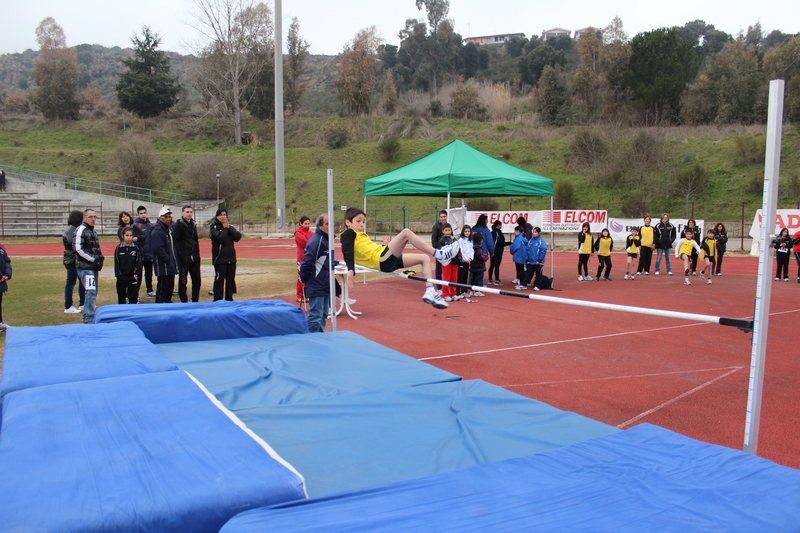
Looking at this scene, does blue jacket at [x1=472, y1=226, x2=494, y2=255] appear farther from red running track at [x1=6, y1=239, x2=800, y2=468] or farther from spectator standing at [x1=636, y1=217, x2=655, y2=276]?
spectator standing at [x1=636, y1=217, x2=655, y2=276]

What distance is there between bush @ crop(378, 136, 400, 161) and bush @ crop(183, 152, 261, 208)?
960 centimetres

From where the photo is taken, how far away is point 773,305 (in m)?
9.83

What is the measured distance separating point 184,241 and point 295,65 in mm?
53518

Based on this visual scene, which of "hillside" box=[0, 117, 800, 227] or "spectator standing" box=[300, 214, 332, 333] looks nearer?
"spectator standing" box=[300, 214, 332, 333]

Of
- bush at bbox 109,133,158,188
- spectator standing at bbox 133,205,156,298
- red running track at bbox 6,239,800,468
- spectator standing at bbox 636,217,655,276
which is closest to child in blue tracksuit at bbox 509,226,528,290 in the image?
red running track at bbox 6,239,800,468

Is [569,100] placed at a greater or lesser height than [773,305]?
greater

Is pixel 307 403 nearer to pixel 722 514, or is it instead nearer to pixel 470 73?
pixel 722 514

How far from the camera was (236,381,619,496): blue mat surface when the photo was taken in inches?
108

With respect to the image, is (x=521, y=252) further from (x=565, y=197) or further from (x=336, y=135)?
(x=336, y=135)

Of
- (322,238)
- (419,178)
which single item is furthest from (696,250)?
(322,238)

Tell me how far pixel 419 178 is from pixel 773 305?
708 centimetres

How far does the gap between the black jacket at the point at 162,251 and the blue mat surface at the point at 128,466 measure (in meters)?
5.63

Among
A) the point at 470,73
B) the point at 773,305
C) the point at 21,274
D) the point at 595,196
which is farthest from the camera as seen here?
the point at 470,73

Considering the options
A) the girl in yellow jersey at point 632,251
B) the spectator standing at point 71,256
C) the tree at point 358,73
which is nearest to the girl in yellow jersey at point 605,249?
the girl in yellow jersey at point 632,251
